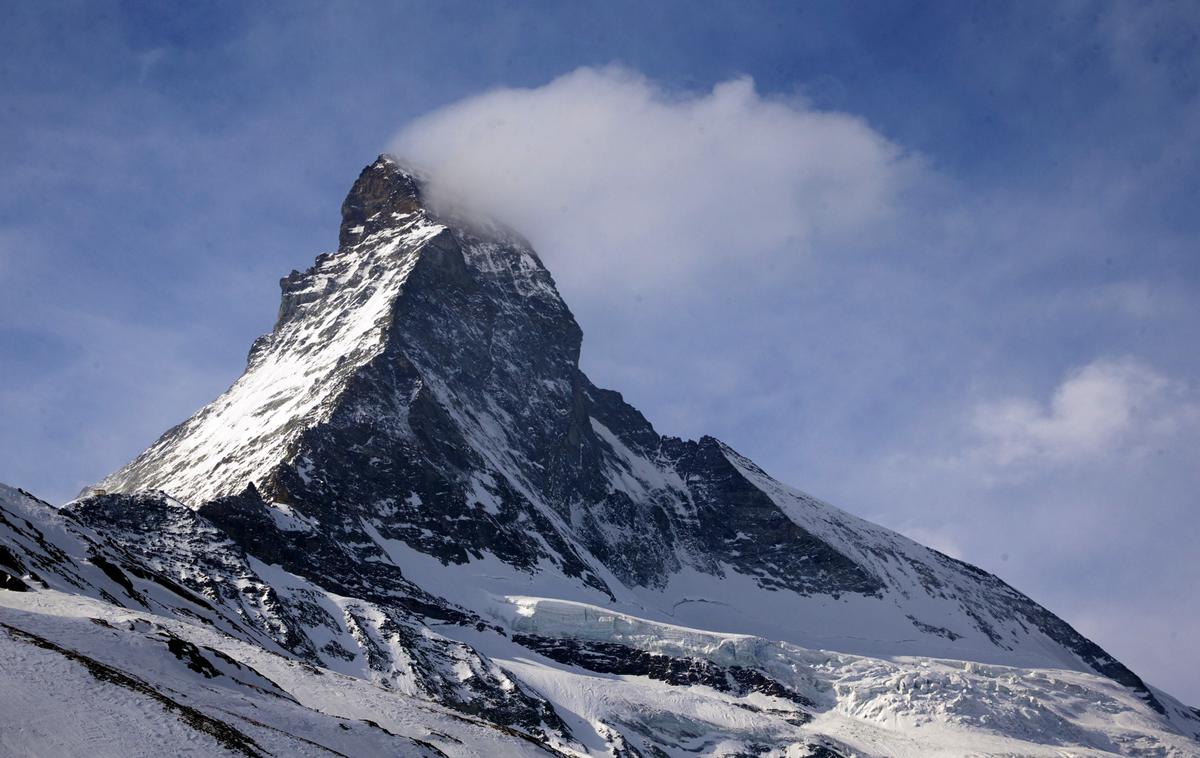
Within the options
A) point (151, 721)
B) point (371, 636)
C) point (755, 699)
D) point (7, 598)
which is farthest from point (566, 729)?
point (151, 721)

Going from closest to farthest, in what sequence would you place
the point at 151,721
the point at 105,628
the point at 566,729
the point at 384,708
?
the point at 151,721 → the point at 105,628 → the point at 384,708 → the point at 566,729

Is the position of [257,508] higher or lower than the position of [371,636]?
higher

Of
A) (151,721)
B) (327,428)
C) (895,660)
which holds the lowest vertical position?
(151,721)

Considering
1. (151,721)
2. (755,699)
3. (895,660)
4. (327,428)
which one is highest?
(327,428)

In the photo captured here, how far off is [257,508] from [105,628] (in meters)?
105

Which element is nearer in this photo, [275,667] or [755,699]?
[275,667]

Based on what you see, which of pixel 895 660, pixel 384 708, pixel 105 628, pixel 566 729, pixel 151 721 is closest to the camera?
pixel 151 721

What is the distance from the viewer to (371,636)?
395 ft

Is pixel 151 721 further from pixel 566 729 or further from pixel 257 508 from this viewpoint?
pixel 257 508

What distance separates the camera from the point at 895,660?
182000mm

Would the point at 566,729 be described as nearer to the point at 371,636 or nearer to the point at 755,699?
the point at 371,636

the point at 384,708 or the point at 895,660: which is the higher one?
the point at 895,660

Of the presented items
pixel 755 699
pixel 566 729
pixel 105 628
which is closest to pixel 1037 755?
pixel 755 699

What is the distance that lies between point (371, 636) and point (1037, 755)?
3271 inches
